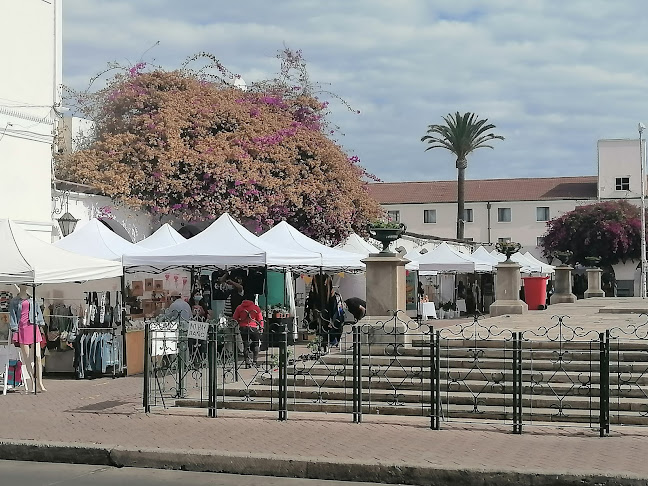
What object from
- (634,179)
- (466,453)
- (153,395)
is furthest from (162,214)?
(634,179)

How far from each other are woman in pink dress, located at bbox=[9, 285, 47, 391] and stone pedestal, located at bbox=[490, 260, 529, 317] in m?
14.0

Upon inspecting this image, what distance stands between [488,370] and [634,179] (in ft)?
208

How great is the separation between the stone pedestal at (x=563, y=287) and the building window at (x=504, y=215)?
3719cm

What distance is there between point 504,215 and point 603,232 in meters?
11.4

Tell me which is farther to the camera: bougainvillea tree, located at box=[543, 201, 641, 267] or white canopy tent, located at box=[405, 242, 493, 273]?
bougainvillea tree, located at box=[543, 201, 641, 267]

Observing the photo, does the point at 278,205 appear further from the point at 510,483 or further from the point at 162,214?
the point at 510,483

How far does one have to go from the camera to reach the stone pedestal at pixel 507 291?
2611 centimetres

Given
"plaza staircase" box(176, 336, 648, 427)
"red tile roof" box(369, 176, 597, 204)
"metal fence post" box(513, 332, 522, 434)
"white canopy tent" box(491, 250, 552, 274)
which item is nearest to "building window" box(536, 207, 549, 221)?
"red tile roof" box(369, 176, 597, 204)

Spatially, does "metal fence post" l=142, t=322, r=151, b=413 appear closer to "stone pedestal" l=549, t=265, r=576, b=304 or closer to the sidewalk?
Answer: the sidewalk

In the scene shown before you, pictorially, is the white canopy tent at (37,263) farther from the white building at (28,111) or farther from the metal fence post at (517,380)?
the metal fence post at (517,380)

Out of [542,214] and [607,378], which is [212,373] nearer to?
[607,378]

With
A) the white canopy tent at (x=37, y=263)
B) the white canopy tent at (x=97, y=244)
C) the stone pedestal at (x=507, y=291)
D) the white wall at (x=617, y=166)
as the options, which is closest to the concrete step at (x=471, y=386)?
the white canopy tent at (x=37, y=263)

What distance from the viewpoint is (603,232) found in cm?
6594

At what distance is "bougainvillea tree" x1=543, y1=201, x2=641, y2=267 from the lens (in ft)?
216
